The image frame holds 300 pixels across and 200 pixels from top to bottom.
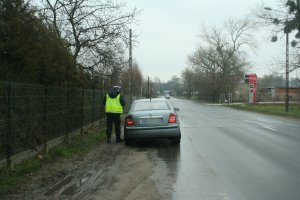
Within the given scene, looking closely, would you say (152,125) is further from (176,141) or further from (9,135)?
(9,135)

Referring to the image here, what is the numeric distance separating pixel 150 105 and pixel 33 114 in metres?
4.88

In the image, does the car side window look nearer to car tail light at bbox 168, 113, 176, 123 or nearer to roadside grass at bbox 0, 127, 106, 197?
car tail light at bbox 168, 113, 176, 123

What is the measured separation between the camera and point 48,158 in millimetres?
9852

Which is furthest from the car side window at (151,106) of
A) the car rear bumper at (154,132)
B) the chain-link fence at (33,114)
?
the chain-link fence at (33,114)

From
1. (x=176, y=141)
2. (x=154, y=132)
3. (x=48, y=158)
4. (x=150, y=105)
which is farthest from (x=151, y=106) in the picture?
(x=48, y=158)

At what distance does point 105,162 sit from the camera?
32.9 ft

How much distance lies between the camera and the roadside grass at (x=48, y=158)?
7474 millimetres

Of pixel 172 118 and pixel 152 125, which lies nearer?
pixel 152 125

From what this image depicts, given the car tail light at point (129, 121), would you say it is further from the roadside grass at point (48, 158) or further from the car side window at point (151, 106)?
the roadside grass at point (48, 158)

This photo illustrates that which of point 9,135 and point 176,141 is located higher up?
point 9,135

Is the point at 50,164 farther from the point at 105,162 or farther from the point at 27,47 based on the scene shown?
the point at 27,47

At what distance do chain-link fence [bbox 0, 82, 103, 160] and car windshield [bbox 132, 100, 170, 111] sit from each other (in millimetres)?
1905

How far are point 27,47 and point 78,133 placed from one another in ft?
14.5

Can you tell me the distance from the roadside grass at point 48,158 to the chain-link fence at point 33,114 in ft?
1.01
